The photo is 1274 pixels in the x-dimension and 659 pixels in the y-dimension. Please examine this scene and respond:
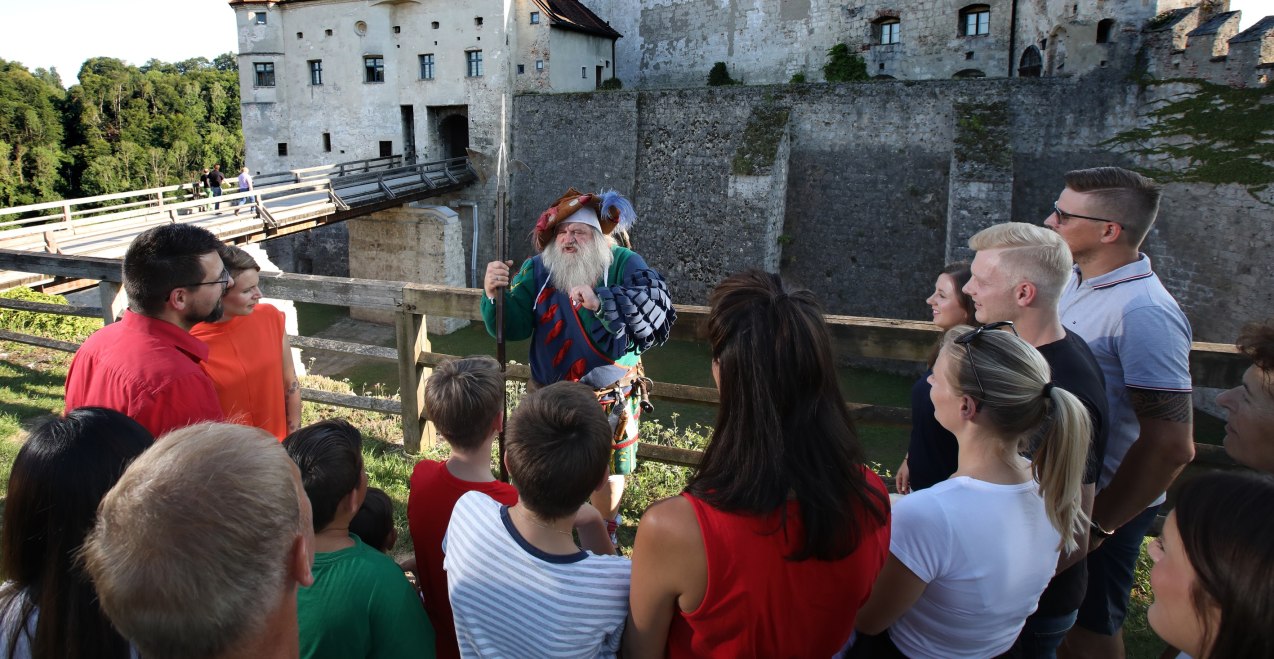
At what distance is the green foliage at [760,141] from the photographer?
50.4 ft

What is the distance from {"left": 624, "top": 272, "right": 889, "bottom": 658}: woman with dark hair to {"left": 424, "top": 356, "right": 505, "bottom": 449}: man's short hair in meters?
0.83

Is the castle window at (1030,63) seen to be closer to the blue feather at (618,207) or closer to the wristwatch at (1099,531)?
the blue feather at (618,207)

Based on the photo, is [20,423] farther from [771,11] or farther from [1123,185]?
[771,11]

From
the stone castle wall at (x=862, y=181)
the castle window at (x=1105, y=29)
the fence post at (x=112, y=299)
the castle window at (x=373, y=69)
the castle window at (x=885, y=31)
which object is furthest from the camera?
the castle window at (x=373, y=69)

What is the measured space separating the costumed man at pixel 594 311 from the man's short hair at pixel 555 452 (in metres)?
1.16

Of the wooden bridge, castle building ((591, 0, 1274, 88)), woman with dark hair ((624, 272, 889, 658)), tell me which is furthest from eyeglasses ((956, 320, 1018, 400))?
castle building ((591, 0, 1274, 88))

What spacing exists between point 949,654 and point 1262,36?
43.6 ft

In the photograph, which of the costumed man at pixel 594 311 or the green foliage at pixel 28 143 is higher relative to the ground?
the green foliage at pixel 28 143

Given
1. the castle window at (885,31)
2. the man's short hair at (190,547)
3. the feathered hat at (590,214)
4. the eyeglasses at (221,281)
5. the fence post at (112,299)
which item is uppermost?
the castle window at (885,31)

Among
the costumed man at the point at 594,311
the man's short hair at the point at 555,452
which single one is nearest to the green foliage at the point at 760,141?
the costumed man at the point at 594,311

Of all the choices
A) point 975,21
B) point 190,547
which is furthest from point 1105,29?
point 190,547

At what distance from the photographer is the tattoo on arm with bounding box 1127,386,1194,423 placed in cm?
236

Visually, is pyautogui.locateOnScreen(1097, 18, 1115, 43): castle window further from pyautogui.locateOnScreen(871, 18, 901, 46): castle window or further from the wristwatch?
the wristwatch

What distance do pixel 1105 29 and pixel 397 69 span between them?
17.0 metres
